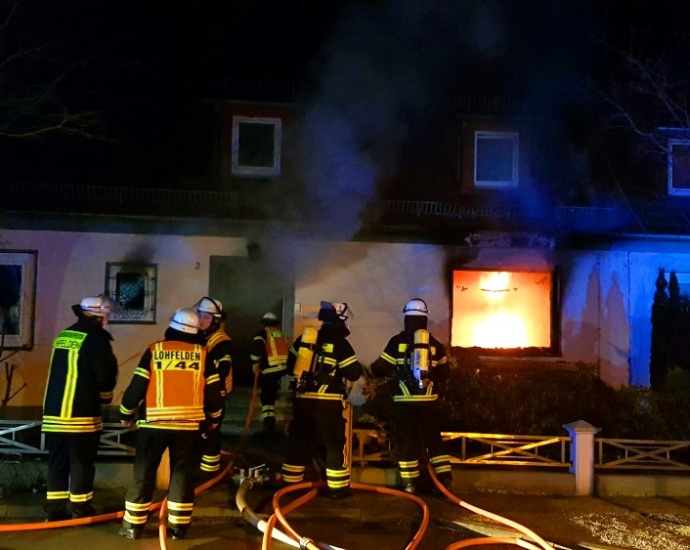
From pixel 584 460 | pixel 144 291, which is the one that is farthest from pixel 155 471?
pixel 144 291

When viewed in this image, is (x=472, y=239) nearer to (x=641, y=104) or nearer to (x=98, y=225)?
(x=641, y=104)

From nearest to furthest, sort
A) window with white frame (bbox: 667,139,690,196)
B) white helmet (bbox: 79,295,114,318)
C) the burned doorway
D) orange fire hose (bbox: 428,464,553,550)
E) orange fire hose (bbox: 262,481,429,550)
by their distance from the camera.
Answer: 1. orange fire hose (bbox: 262,481,429,550)
2. orange fire hose (bbox: 428,464,553,550)
3. white helmet (bbox: 79,295,114,318)
4. the burned doorway
5. window with white frame (bbox: 667,139,690,196)

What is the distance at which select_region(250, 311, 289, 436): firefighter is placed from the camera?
783 cm

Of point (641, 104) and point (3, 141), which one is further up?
point (641, 104)

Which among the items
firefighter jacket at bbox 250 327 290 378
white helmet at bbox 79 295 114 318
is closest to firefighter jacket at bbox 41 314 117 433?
white helmet at bbox 79 295 114 318

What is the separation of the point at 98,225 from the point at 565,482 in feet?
24.3

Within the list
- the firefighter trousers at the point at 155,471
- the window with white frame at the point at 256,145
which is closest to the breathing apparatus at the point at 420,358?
the firefighter trousers at the point at 155,471

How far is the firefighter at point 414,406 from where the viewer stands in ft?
20.4

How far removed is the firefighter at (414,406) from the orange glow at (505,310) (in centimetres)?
394

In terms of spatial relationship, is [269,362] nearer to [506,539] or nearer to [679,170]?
[506,539]

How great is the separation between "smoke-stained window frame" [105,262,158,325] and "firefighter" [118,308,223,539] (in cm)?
479

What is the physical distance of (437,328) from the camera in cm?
998

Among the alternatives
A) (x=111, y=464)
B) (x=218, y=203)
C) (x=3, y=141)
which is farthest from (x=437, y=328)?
(x=3, y=141)

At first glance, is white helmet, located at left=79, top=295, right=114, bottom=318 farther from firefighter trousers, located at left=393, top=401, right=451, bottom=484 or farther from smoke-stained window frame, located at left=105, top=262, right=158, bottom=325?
smoke-stained window frame, located at left=105, top=262, right=158, bottom=325
